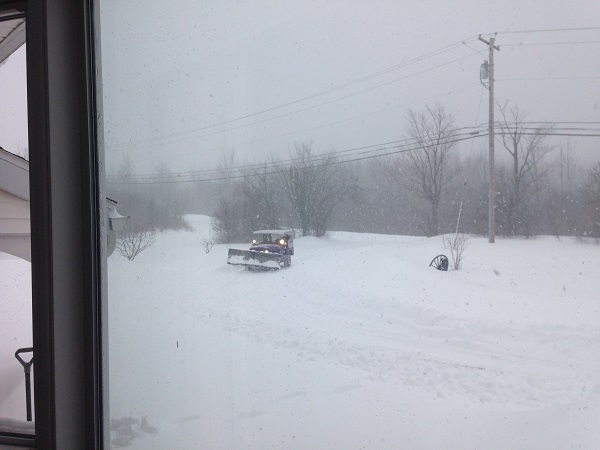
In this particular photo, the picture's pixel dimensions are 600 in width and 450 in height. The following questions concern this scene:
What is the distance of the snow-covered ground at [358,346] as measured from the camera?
134cm

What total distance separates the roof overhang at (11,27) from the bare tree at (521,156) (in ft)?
4.76

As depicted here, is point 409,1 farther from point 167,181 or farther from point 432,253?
point 167,181

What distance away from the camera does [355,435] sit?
4.83ft

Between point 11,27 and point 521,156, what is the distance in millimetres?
1688

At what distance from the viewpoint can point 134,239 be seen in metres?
1.62

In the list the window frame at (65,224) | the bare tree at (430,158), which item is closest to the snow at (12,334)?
the window frame at (65,224)

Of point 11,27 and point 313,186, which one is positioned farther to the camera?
point 11,27

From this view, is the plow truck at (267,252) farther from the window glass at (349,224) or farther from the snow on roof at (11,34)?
the snow on roof at (11,34)

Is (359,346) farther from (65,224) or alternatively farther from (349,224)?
(65,224)

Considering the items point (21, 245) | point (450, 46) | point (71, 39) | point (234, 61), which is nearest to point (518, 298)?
point (450, 46)

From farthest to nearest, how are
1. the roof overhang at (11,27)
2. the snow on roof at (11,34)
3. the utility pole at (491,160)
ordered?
1. the snow on roof at (11,34)
2. the roof overhang at (11,27)
3. the utility pole at (491,160)

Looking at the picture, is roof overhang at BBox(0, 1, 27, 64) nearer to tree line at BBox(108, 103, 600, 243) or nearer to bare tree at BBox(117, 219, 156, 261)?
tree line at BBox(108, 103, 600, 243)

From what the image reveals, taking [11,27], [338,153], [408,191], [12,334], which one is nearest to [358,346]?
[408,191]

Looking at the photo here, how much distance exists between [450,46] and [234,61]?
65 cm
